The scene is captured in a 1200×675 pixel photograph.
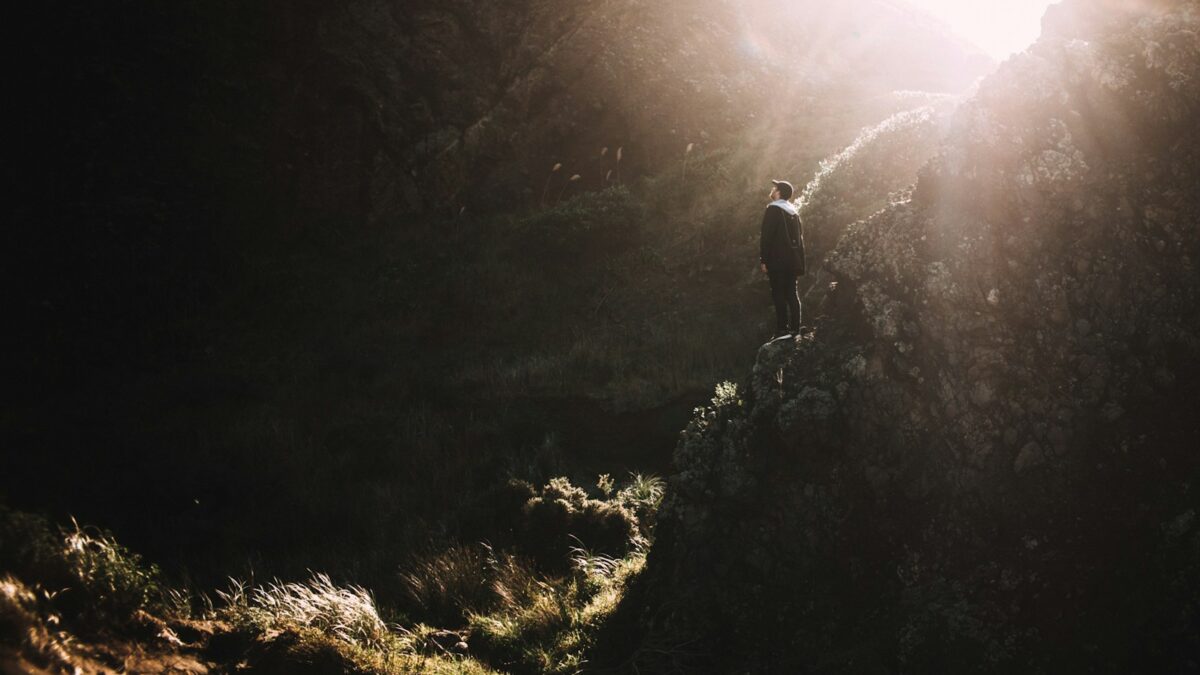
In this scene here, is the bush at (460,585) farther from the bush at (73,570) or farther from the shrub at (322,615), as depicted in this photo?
the bush at (73,570)

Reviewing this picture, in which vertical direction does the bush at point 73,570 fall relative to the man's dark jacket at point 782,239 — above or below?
below

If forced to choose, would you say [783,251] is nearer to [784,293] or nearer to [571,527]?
[784,293]

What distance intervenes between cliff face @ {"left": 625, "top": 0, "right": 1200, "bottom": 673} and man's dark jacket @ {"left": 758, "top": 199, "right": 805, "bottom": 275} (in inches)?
84.4

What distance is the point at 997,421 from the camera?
4.99 meters

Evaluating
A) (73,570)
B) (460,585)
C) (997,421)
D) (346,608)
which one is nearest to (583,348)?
(460,585)

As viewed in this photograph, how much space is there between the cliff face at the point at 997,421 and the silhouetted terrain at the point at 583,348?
0.03 m

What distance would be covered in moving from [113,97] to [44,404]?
395 inches

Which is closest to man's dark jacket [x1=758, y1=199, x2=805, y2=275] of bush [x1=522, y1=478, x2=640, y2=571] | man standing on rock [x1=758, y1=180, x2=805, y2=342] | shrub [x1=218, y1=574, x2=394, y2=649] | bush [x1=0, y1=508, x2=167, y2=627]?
man standing on rock [x1=758, y1=180, x2=805, y2=342]

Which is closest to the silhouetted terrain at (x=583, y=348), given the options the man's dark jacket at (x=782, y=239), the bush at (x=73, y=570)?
the bush at (x=73, y=570)

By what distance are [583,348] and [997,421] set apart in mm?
9432

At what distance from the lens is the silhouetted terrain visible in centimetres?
470

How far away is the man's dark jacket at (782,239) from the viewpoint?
8336 millimetres

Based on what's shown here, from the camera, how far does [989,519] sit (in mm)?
4812

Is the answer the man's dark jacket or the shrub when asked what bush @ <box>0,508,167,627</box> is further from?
the man's dark jacket
